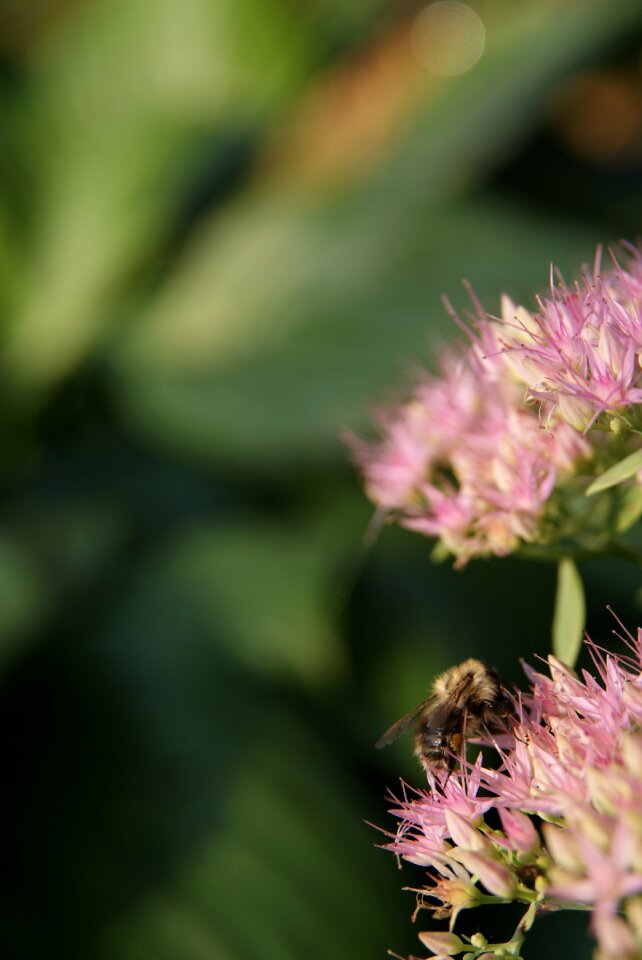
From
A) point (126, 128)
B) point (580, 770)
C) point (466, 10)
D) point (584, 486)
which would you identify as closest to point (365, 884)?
point (584, 486)

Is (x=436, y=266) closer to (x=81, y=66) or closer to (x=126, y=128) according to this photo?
(x=126, y=128)

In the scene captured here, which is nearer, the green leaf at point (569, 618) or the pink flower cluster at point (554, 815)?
the pink flower cluster at point (554, 815)

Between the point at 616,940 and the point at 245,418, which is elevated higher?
the point at 245,418

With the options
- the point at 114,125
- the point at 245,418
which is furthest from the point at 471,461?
the point at 114,125

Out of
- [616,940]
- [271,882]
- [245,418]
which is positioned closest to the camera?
[616,940]

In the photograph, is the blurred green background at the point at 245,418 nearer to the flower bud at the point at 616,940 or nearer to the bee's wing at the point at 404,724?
the bee's wing at the point at 404,724

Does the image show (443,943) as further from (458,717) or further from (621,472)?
(621,472)

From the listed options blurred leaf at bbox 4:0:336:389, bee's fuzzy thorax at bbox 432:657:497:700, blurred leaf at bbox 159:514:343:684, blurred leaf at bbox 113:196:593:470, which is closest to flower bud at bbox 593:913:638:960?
bee's fuzzy thorax at bbox 432:657:497:700

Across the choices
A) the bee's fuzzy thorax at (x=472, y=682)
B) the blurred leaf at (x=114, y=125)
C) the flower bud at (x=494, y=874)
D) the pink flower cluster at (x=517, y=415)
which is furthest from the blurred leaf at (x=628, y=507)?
the blurred leaf at (x=114, y=125)
